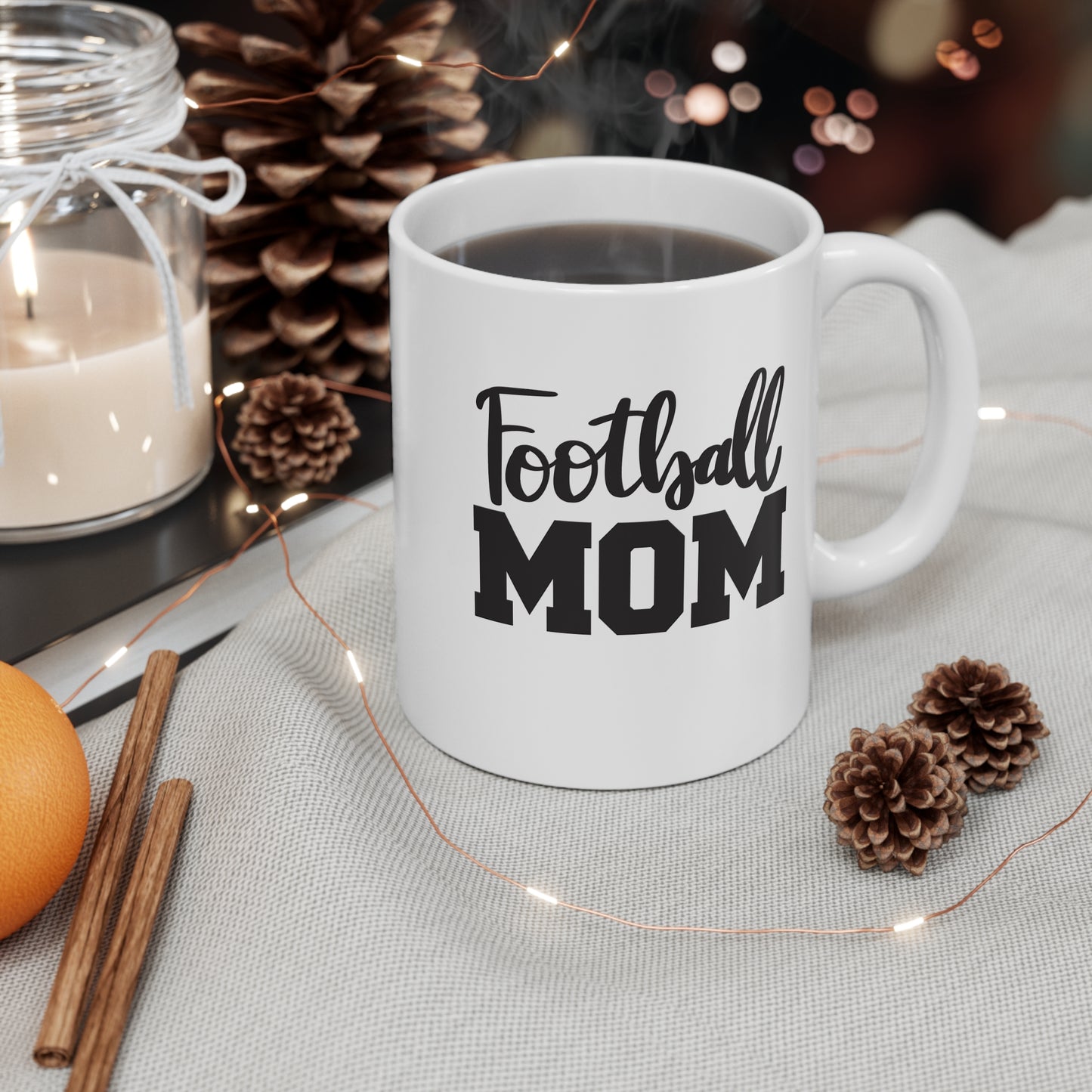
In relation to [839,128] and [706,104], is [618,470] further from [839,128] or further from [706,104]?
[839,128]

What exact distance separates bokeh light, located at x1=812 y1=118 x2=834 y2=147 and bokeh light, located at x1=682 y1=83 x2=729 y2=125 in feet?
0.30

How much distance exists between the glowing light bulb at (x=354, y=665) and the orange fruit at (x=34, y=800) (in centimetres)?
16

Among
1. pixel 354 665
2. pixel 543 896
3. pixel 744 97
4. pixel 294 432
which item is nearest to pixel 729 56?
pixel 744 97

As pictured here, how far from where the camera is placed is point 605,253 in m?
0.56

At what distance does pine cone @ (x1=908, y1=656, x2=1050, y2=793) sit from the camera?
0.54 meters

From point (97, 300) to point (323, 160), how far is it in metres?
0.20

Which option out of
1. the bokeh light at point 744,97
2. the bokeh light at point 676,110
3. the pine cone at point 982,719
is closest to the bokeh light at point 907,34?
the bokeh light at point 744,97

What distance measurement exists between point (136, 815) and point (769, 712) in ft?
0.83

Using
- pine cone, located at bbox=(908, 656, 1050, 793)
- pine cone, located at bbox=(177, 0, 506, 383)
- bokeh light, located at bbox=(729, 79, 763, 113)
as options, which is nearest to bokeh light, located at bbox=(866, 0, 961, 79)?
bokeh light, located at bbox=(729, 79, 763, 113)

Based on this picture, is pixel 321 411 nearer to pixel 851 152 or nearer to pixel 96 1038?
pixel 96 1038

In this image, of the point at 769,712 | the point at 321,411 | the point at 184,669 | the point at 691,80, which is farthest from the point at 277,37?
the point at 769,712

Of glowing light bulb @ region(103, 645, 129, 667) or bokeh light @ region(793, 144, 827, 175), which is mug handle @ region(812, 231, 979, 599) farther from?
bokeh light @ region(793, 144, 827, 175)

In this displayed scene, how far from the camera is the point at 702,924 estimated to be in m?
0.48

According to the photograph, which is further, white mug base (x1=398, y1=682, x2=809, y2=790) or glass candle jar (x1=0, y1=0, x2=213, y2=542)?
glass candle jar (x1=0, y1=0, x2=213, y2=542)
